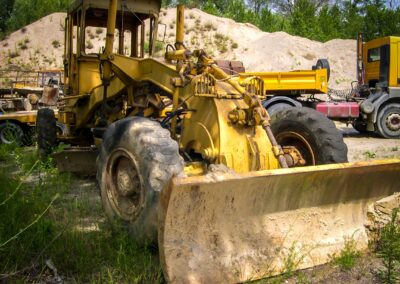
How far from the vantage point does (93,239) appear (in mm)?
3953

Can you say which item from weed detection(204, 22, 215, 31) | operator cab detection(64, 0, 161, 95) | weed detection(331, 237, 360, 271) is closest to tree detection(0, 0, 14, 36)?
weed detection(204, 22, 215, 31)

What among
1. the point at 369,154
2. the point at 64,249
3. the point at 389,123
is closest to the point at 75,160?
the point at 64,249

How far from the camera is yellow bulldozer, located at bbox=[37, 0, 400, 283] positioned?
3.24 meters

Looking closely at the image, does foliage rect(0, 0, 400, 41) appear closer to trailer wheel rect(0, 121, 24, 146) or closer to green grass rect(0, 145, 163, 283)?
trailer wheel rect(0, 121, 24, 146)

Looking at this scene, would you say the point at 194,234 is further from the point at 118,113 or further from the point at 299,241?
the point at 118,113

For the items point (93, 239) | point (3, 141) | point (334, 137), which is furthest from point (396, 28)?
point (93, 239)

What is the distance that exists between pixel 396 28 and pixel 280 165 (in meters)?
30.4

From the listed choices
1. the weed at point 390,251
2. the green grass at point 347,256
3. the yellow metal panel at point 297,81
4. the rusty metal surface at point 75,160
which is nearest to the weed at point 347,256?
the green grass at point 347,256

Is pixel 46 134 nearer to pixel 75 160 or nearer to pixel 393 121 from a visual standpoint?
pixel 75 160

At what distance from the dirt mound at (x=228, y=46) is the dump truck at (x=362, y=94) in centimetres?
1291

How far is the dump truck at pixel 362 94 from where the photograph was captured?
13.4m

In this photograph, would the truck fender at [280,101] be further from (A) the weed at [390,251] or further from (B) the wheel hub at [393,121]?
(A) the weed at [390,251]

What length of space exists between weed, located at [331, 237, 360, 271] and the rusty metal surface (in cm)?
391

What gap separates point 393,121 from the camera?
14.1 meters
